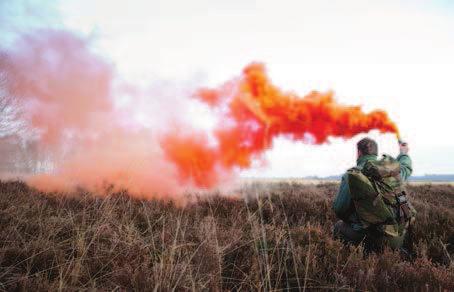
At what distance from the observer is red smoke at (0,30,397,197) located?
761cm

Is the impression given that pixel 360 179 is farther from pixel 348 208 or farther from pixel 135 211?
pixel 135 211

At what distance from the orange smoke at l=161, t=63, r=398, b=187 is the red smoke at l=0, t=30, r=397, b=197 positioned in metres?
0.02

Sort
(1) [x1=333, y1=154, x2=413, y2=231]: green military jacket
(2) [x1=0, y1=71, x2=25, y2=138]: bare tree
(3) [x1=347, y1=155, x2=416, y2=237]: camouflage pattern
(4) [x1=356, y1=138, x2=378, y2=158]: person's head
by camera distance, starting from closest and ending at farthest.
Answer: (3) [x1=347, y1=155, x2=416, y2=237]: camouflage pattern
(1) [x1=333, y1=154, x2=413, y2=231]: green military jacket
(4) [x1=356, y1=138, x2=378, y2=158]: person's head
(2) [x1=0, y1=71, x2=25, y2=138]: bare tree

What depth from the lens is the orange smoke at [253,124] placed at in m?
7.27

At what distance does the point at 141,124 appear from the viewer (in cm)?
1069

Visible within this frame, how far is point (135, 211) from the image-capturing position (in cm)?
624

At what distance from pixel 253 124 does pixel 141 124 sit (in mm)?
4082

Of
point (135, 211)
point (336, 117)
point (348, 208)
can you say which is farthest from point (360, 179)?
point (135, 211)

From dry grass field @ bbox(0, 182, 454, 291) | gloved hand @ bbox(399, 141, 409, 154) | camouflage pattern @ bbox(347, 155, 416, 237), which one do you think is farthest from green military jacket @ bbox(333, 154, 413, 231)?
gloved hand @ bbox(399, 141, 409, 154)

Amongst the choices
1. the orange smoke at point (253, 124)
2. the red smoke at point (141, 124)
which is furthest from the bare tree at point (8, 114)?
the orange smoke at point (253, 124)

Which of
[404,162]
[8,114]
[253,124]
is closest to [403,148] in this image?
[404,162]

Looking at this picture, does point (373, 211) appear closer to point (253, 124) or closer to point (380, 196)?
point (380, 196)

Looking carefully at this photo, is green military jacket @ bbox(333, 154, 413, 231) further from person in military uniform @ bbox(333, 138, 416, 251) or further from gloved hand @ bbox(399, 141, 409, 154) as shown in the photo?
gloved hand @ bbox(399, 141, 409, 154)

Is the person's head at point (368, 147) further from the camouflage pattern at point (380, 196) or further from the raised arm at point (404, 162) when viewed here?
the raised arm at point (404, 162)
